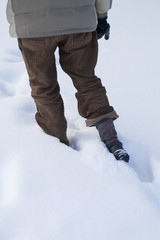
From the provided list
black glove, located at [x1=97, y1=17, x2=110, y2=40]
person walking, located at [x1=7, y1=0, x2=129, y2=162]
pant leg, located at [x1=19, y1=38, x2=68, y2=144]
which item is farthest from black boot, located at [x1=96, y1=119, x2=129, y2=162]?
black glove, located at [x1=97, y1=17, x2=110, y2=40]

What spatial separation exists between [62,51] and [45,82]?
0.12 meters

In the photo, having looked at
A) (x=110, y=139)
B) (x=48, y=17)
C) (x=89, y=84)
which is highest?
(x=48, y=17)

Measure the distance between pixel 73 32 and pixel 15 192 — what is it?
0.50 metres

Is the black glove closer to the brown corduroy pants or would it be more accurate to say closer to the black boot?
the brown corduroy pants

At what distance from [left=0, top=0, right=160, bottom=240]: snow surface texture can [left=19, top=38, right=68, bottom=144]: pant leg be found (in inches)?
1.8

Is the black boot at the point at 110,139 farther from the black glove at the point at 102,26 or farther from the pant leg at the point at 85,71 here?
the black glove at the point at 102,26

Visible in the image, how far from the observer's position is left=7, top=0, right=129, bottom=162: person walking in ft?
2.58

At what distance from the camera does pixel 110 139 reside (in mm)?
932

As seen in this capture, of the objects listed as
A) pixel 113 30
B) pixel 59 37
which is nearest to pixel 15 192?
pixel 59 37

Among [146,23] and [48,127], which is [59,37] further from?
[146,23]

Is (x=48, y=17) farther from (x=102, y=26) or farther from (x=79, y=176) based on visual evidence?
(x=79, y=176)

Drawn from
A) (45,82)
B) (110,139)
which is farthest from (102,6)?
(110,139)

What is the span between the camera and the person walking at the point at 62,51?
30.9 inches

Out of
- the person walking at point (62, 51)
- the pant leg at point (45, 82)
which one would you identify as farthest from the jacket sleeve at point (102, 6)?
the pant leg at point (45, 82)
